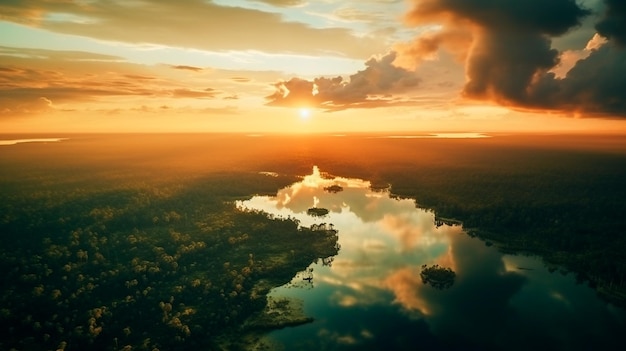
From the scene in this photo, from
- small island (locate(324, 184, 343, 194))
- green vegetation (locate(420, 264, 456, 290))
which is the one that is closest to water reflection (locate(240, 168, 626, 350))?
green vegetation (locate(420, 264, 456, 290))

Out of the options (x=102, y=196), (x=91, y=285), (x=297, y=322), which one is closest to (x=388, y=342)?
(x=297, y=322)

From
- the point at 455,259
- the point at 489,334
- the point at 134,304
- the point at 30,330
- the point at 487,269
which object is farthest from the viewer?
the point at 455,259

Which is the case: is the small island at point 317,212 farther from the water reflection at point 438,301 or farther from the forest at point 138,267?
the water reflection at point 438,301

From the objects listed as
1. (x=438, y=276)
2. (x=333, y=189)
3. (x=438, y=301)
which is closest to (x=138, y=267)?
(x=438, y=301)

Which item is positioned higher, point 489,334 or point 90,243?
point 90,243

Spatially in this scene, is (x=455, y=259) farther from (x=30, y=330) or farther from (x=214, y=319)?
(x=30, y=330)

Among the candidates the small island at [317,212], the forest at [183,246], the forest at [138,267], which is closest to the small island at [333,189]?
the forest at [183,246]

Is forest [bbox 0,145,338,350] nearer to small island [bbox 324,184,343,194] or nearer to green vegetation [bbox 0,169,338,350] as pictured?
green vegetation [bbox 0,169,338,350]

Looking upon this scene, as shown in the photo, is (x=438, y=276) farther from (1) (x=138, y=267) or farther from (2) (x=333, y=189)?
(2) (x=333, y=189)
